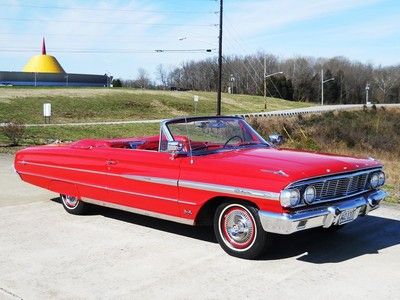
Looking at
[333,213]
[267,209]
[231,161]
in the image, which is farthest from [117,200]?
[333,213]

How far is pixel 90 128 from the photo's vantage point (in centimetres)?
2961

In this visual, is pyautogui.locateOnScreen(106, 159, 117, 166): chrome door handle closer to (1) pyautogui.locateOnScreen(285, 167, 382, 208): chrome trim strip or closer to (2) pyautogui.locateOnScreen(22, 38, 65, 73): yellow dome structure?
(1) pyautogui.locateOnScreen(285, 167, 382, 208): chrome trim strip

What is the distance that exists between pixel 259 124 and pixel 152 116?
18777 millimetres

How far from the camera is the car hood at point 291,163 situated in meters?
4.85

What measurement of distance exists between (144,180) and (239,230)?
130 cm

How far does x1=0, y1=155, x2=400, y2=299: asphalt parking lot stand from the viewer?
435 centimetres

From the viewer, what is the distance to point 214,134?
628 centimetres

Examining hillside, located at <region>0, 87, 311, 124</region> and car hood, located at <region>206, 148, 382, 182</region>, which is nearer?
car hood, located at <region>206, 148, 382, 182</region>

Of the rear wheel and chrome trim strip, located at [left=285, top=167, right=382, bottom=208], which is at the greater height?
chrome trim strip, located at [left=285, top=167, right=382, bottom=208]

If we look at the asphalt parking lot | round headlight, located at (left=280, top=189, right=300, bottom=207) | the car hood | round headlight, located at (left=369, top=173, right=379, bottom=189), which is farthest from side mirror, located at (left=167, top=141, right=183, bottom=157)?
round headlight, located at (left=369, top=173, right=379, bottom=189)

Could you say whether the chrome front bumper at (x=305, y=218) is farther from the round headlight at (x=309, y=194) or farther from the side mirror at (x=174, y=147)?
the side mirror at (x=174, y=147)

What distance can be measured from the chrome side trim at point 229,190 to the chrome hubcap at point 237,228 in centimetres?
23

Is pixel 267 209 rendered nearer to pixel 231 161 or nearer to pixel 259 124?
pixel 231 161

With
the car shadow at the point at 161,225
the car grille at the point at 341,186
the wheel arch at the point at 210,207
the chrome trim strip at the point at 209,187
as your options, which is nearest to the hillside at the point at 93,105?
the car shadow at the point at 161,225
